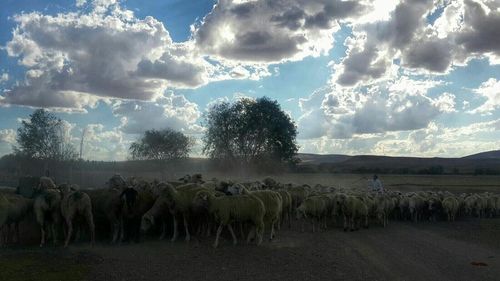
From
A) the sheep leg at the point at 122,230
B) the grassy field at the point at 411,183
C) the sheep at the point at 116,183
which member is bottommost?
the sheep leg at the point at 122,230

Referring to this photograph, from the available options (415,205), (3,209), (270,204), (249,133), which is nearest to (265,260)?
(270,204)

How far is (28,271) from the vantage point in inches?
457

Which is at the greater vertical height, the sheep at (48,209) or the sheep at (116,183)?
the sheep at (116,183)

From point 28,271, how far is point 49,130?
130ft

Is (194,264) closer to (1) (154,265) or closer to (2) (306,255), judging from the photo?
(1) (154,265)

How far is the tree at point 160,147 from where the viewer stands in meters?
63.6

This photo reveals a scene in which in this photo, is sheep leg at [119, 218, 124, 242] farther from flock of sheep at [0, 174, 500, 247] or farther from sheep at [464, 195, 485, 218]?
sheep at [464, 195, 485, 218]

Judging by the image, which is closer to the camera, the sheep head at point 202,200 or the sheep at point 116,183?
the sheep head at point 202,200

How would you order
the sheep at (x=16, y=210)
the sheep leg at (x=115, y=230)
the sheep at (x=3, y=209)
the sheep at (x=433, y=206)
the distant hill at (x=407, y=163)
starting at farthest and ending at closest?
the distant hill at (x=407, y=163) < the sheep at (x=433, y=206) < the sheep leg at (x=115, y=230) < the sheep at (x=16, y=210) < the sheep at (x=3, y=209)

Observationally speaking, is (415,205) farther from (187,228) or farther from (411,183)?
(411,183)

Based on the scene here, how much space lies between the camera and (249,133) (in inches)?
2317

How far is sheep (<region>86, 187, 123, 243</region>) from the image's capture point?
15961mm

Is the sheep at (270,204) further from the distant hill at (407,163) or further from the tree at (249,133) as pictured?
the distant hill at (407,163)

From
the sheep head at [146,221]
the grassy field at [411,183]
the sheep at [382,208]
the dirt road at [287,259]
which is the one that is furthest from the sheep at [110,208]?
the grassy field at [411,183]
